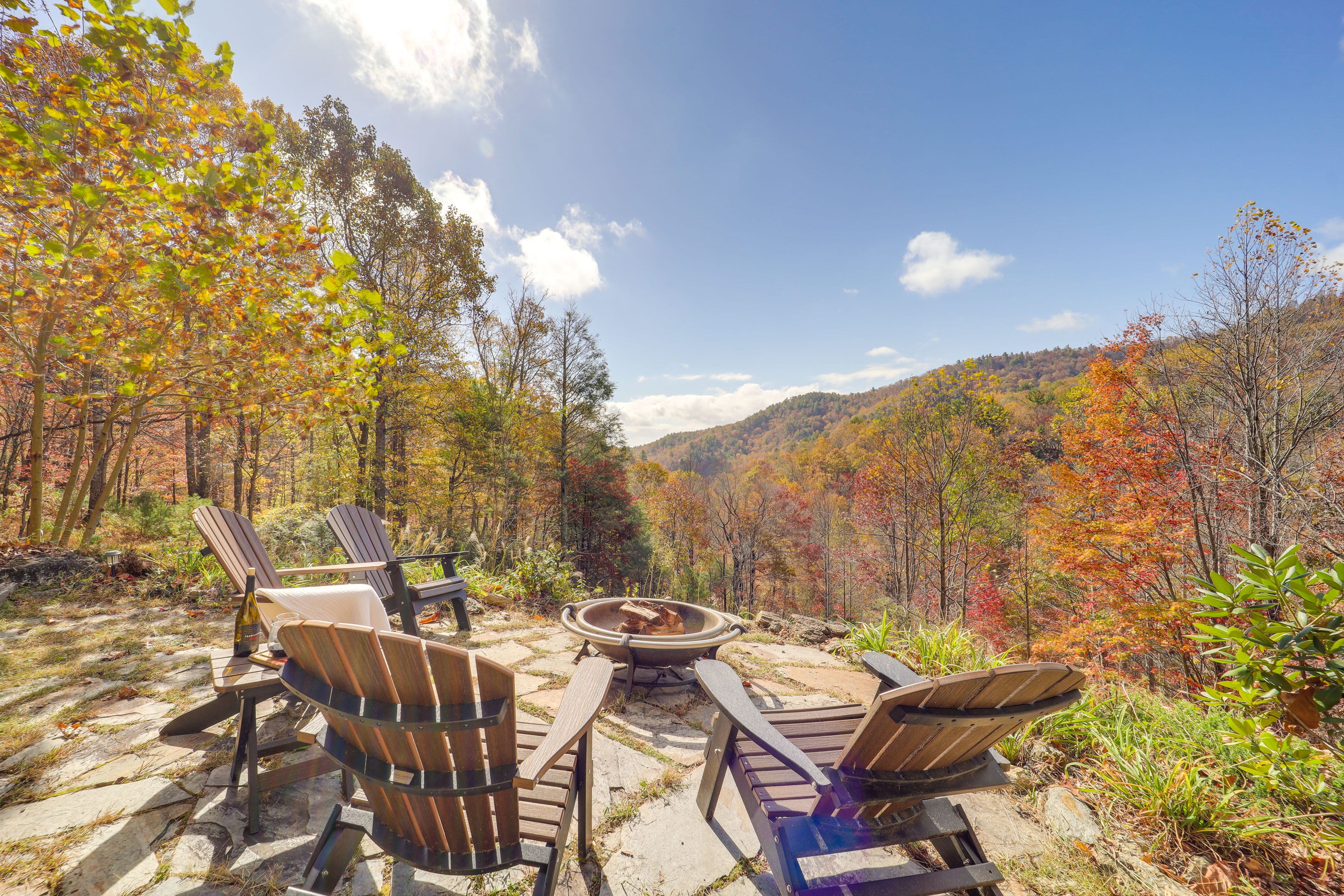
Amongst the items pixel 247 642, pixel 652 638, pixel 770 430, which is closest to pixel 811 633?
pixel 652 638

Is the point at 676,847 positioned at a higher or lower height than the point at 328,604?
lower

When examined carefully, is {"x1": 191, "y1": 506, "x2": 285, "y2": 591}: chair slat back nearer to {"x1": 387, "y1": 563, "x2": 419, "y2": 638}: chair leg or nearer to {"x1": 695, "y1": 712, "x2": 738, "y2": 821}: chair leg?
{"x1": 387, "y1": 563, "x2": 419, "y2": 638}: chair leg

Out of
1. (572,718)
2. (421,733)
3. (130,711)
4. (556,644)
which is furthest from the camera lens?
(556,644)

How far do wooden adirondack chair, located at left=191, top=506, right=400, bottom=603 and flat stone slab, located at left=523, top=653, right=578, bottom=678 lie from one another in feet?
4.06

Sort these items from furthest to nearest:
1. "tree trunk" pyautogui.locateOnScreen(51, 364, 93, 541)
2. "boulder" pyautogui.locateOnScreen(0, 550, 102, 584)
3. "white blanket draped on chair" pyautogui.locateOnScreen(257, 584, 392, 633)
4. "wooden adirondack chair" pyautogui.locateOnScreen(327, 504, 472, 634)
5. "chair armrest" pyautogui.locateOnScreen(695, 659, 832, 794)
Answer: "tree trunk" pyautogui.locateOnScreen(51, 364, 93, 541) < "boulder" pyautogui.locateOnScreen(0, 550, 102, 584) < "wooden adirondack chair" pyautogui.locateOnScreen(327, 504, 472, 634) < "white blanket draped on chair" pyautogui.locateOnScreen(257, 584, 392, 633) < "chair armrest" pyautogui.locateOnScreen(695, 659, 832, 794)

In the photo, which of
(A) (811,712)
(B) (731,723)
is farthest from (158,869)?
(A) (811,712)

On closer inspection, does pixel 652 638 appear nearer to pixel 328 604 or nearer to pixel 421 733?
pixel 328 604

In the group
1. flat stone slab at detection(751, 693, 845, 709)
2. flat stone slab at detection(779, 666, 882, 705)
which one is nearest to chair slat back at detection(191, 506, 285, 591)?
flat stone slab at detection(751, 693, 845, 709)

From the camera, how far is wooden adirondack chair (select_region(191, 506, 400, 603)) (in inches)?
89.4

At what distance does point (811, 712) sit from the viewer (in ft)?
5.84

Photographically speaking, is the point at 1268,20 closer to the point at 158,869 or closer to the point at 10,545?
the point at 158,869

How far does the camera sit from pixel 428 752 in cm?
99

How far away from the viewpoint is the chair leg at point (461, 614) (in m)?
3.66

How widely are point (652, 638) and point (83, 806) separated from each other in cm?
218
